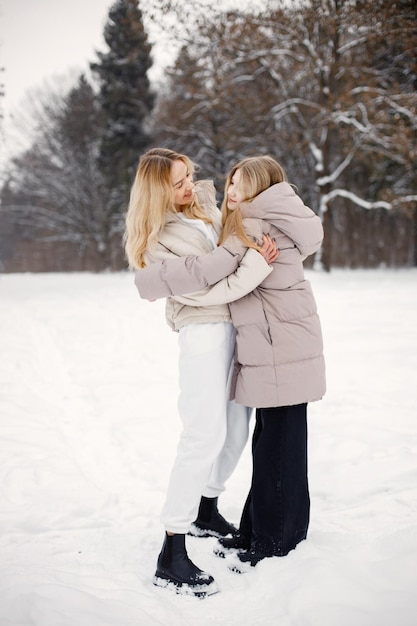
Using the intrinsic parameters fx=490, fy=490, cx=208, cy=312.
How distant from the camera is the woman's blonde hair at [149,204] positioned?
8.07ft

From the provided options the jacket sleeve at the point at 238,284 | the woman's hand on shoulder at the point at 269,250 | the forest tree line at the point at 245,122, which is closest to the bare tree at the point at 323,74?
the forest tree line at the point at 245,122

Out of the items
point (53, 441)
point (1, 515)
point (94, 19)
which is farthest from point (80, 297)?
point (94, 19)

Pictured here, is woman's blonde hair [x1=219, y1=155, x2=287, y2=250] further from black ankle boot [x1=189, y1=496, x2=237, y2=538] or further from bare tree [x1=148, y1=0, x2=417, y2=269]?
bare tree [x1=148, y1=0, x2=417, y2=269]

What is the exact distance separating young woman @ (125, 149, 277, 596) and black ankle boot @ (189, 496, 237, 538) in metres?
0.40

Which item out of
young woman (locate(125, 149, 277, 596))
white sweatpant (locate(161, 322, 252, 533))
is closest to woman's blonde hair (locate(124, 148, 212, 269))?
young woman (locate(125, 149, 277, 596))

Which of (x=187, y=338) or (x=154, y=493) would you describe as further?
(x=154, y=493)

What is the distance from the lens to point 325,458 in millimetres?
3812

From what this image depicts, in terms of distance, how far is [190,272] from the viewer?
2.30 meters

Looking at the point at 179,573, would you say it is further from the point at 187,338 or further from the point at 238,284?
the point at 238,284

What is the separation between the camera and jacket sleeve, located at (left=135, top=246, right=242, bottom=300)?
2297mm

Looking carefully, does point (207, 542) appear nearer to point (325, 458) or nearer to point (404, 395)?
point (325, 458)

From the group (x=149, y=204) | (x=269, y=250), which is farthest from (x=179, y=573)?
(x=149, y=204)

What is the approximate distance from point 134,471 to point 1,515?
100 centimetres

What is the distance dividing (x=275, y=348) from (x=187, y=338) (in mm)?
443
